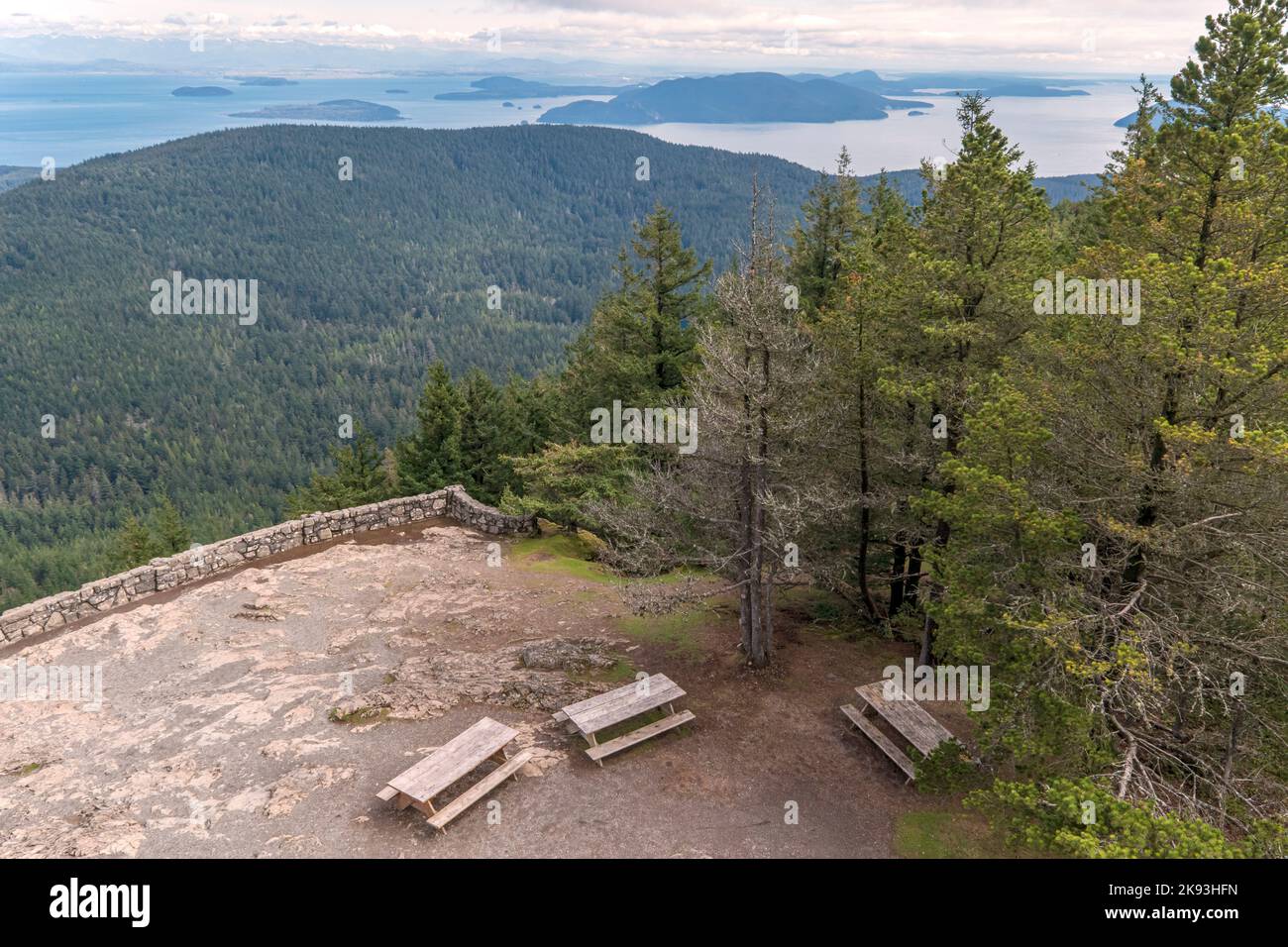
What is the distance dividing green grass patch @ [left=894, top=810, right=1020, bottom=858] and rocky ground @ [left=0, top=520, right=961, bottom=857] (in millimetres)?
267

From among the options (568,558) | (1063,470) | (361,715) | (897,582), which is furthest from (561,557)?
(1063,470)

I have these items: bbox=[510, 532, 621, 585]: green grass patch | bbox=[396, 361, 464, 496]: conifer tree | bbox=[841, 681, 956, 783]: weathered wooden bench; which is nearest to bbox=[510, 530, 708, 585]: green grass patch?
bbox=[510, 532, 621, 585]: green grass patch

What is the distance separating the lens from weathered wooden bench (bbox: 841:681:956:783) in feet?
39.8

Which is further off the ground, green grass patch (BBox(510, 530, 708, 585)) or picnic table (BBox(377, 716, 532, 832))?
picnic table (BBox(377, 716, 532, 832))

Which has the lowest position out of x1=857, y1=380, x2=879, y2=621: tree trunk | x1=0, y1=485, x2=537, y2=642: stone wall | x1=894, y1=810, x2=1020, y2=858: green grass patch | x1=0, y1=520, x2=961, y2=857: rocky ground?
x1=894, y1=810, x2=1020, y2=858: green grass patch

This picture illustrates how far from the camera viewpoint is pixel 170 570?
19453 millimetres

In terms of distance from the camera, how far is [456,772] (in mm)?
11430

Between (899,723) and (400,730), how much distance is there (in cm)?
918

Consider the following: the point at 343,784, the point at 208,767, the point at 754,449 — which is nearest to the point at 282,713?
the point at 208,767

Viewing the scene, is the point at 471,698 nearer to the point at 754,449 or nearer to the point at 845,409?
the point at 754,449

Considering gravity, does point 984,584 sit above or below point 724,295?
below

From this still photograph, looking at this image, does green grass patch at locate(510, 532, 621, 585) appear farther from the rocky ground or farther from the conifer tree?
the conifer tree

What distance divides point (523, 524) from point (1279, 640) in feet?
67.4
